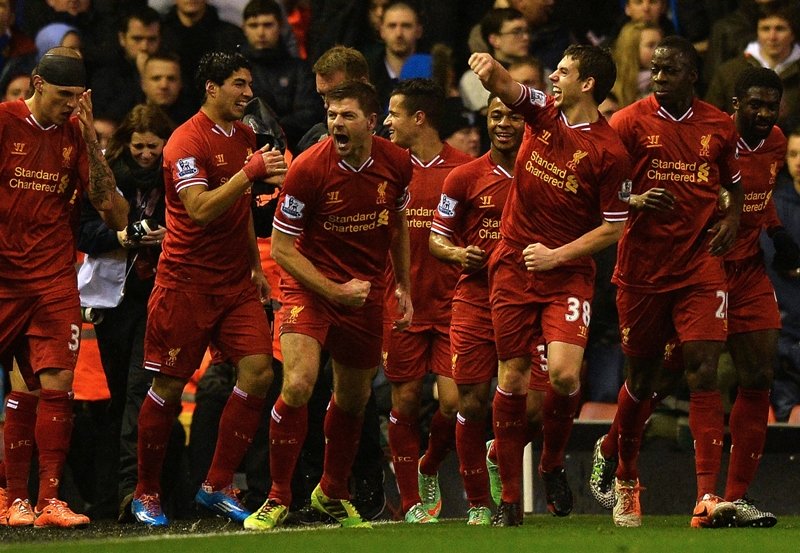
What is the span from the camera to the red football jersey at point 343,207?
10.2 meters

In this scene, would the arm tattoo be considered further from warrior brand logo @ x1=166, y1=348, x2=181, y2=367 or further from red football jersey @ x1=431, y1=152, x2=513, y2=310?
red football jersey @ x1=431, y1=152, x2=513, y2=310

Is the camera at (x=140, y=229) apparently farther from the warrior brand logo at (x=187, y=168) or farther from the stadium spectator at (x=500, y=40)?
the stadium spectator at (x=500, y=40)

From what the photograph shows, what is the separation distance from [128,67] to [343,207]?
541 cm

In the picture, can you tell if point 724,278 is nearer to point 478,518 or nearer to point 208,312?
point 478,518

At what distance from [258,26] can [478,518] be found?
16.6 feet

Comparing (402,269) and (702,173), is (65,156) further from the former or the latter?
(702,173)

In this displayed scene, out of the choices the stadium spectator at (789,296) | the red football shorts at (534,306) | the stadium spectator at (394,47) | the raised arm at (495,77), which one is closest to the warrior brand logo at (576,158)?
the raised arm at (495,77)

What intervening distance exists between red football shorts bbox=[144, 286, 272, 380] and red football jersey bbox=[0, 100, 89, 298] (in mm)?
567

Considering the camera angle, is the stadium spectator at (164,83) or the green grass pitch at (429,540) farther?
the stadium spectator at (164,83)

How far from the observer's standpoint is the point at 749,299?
10.8 meters

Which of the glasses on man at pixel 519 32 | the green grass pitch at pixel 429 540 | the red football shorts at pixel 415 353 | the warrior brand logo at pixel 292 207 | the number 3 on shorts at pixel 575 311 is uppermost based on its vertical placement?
the glasses on man at pixel 519 32

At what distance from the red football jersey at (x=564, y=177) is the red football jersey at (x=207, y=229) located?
5.52 feet

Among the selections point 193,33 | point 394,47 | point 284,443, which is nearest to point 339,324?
point 284,443

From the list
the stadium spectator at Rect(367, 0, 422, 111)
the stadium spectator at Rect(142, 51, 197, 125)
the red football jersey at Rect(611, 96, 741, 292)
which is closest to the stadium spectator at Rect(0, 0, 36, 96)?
the stadium spectator at Rect(142, 51, 197, 125)
